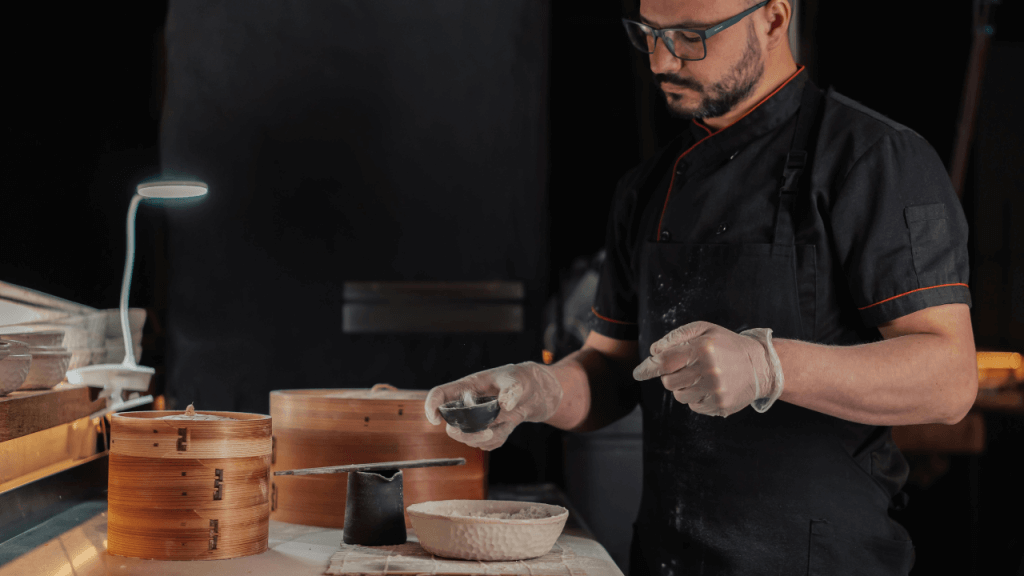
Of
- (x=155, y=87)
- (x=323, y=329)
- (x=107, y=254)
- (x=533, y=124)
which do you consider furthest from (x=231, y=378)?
(x=533, y=124)

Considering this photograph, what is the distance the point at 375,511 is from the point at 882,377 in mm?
869

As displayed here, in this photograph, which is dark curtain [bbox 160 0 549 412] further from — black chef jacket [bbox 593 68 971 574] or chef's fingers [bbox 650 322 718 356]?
chef's fingers [bbox 650 322 718 356]

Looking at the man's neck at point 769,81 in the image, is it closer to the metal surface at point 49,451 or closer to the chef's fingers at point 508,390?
the chef's fingers at point 508,390

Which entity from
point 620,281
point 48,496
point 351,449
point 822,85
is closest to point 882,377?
point 620,281

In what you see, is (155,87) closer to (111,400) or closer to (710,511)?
(111,400)

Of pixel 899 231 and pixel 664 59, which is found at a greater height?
pixel 664 59

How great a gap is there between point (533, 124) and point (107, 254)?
1085 mm

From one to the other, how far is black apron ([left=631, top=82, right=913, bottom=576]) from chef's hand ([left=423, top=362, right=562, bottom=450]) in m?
0.25

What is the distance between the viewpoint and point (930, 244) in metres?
1.40

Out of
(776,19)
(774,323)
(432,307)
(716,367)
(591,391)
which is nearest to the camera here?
(716,367)

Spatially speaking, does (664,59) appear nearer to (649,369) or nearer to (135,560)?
(649,369)

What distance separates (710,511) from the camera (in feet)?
5.23

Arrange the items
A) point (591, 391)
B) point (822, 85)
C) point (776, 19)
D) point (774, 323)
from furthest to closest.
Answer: point (822, 85)
point (591, 391)
point (776, 19)
point (774, 323)

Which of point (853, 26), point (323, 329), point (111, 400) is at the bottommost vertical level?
point (111, 400)
